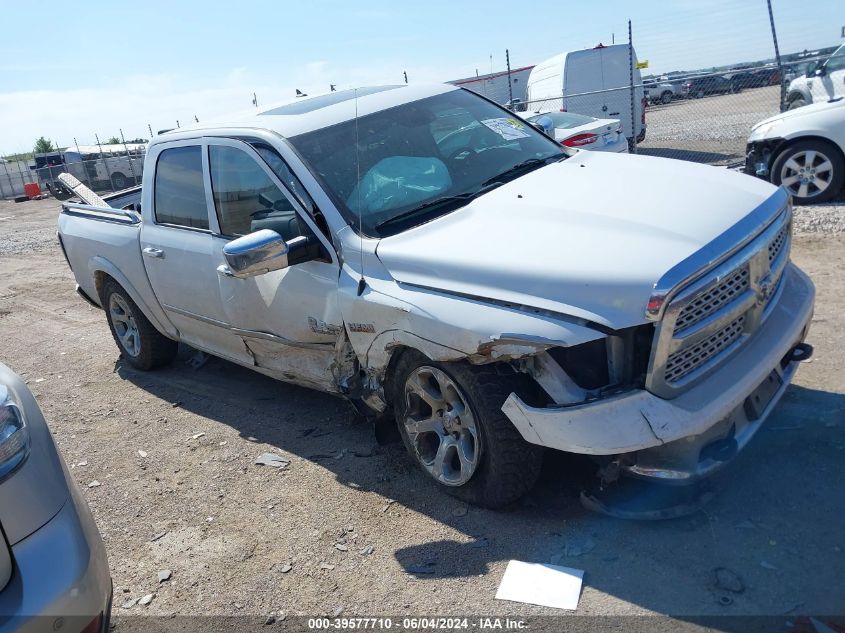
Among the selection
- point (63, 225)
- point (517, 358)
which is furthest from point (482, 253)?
point (63, 225)

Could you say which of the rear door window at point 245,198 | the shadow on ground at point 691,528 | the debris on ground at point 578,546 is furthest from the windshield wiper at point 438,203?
the debris on ground at point 578,546

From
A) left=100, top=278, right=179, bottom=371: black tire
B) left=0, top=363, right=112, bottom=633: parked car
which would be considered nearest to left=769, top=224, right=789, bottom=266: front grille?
left=0, top=363, right=112, bottom=633: parked car

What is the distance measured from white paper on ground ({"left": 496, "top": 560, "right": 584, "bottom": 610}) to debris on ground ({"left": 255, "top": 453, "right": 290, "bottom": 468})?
172 centimetres

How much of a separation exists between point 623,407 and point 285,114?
9.35 feet

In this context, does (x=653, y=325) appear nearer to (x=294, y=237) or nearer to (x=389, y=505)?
(x=389, y=505)

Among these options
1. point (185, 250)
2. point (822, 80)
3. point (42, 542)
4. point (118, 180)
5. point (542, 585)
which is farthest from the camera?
point (118, 180)

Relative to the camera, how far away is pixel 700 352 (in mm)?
2975

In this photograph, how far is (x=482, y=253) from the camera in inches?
125

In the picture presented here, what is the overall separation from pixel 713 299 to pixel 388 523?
6.05 ft

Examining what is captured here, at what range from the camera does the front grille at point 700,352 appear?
113 inches

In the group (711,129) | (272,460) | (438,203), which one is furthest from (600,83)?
(272,460)

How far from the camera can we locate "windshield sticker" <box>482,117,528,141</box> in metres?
4.57

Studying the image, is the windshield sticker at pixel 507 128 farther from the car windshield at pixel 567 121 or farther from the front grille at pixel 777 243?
the car windshield at pixel 567 121

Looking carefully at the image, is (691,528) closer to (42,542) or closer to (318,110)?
(42,542)
